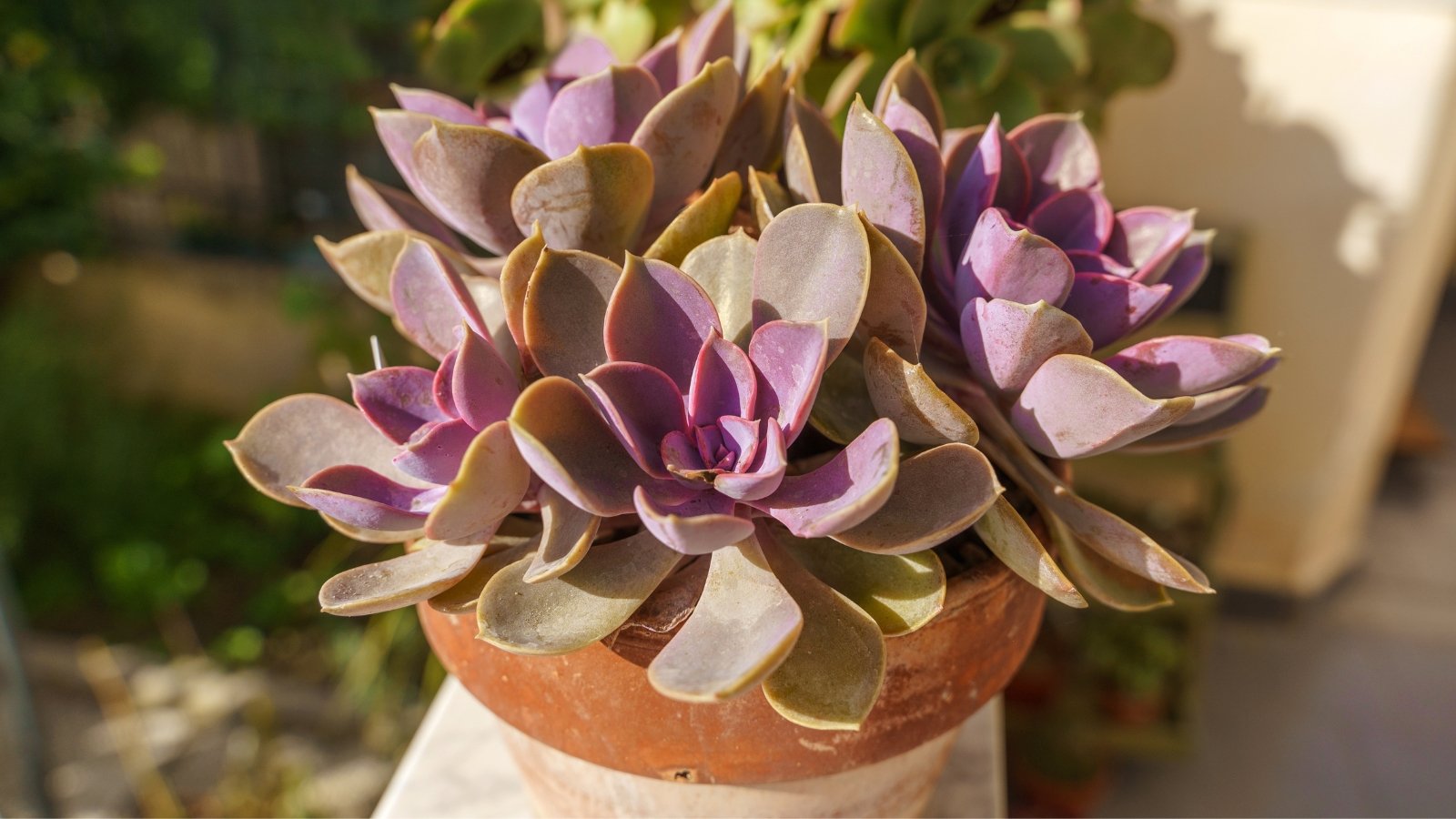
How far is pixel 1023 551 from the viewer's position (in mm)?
405

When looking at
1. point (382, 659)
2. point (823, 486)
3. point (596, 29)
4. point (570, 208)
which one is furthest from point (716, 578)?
point (382, 659)

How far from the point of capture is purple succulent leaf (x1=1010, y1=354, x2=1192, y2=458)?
38 cm

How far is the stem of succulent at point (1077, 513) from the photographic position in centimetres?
42

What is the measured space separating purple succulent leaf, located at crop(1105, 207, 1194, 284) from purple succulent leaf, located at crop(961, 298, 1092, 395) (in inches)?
2.8

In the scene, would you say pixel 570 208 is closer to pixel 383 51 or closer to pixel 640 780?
pixel 640 780

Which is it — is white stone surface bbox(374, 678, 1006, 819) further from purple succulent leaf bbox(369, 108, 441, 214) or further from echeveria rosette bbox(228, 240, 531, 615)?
purple succulent leaf bbox(369, 108, 441, 214)

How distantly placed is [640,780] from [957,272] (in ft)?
0.88

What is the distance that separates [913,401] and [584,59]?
0.31 metres

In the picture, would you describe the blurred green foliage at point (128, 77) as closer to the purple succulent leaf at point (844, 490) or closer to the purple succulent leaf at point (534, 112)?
the purple succulent leaf at point (534, 112)

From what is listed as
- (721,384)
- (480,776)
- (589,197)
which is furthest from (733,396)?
(480,776)

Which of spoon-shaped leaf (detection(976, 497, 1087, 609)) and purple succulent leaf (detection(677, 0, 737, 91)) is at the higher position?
purple succulent leaf (detection(677, 0, 737, 91))

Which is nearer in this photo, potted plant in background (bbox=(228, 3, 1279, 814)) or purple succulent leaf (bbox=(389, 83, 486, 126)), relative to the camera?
potted plant in background (bbox=(228, 3, 1279, 814))

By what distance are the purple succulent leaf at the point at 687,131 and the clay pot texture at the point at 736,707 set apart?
208 mm

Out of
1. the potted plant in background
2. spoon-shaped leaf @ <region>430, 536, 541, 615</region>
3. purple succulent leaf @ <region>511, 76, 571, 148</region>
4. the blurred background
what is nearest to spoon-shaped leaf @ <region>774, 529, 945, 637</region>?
the potted plant in background
